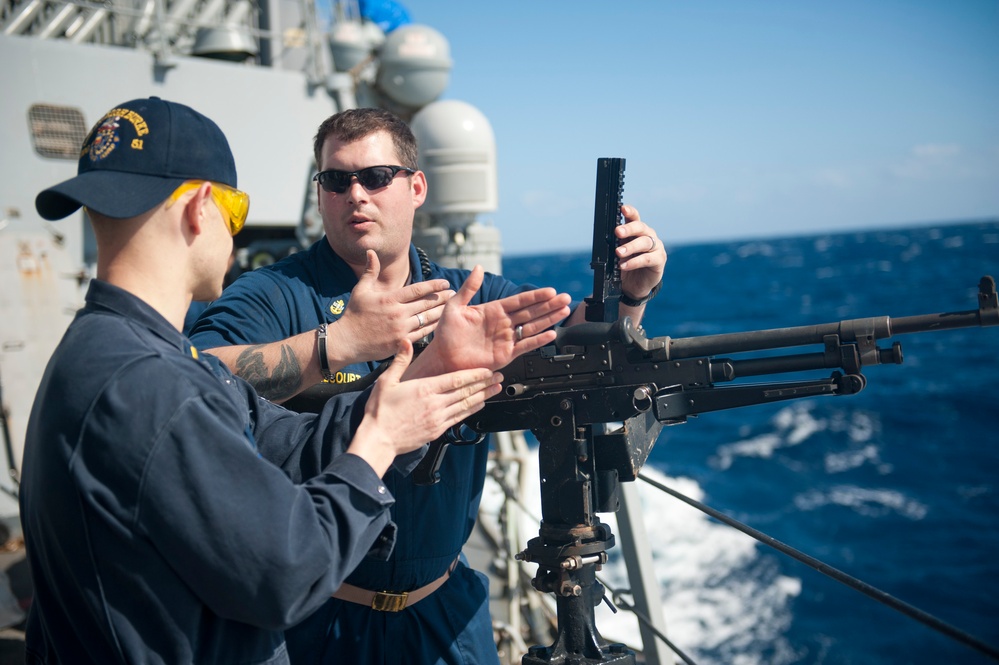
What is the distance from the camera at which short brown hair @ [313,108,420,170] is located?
9.66 feet

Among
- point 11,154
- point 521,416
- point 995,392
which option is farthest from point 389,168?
point 995,392

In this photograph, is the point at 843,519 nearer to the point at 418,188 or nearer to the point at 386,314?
the point at 418,188

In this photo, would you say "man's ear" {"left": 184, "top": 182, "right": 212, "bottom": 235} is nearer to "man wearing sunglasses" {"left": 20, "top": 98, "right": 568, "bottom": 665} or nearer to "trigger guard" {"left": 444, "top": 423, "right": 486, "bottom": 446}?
"man wearing sunglasses" {"left": 20, "top": 98, "right": 568, "bottom": 665}

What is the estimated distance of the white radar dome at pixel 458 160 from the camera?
7.69m

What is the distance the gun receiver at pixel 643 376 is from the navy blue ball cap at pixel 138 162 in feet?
3.32

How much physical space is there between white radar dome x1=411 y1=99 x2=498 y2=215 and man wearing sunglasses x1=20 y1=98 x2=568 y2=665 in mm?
5991

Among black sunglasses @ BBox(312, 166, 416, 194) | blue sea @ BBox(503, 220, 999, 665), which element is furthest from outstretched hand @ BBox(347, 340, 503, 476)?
blue sea @ BBox(503, 220, 999, 665)

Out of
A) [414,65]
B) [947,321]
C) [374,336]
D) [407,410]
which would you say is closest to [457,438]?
[374,336]

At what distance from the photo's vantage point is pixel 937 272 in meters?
46.8

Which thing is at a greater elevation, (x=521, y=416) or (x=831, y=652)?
(x=521, y=416)

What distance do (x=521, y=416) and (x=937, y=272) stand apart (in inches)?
1972

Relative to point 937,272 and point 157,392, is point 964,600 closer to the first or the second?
point 157,392

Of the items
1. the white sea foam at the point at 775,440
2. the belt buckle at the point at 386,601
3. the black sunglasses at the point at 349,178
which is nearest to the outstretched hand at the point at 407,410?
the belt buckle at the point at 386,601

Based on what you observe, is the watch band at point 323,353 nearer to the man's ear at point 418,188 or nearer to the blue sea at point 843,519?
the man's ear at point 418,188
